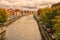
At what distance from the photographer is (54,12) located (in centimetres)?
1034

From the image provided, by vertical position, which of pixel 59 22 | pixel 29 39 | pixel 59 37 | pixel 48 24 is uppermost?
pixel 59 22

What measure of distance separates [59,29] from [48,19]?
5.84m

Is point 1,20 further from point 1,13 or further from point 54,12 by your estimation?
point 54,12

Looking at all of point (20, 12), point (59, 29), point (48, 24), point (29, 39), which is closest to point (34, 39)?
point (29, 39)

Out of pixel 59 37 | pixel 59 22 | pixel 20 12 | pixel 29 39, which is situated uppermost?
pixel 59 22

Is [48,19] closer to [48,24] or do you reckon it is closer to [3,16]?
[48,24]

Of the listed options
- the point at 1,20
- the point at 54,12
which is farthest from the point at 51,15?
the point at 1,20

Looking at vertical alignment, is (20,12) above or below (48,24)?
below

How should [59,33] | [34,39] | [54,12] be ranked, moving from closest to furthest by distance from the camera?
[59,33] → [54,12] → [34,39]

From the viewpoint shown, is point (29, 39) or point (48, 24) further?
point (29, 39)

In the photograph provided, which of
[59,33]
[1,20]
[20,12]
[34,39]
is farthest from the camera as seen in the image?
[20,12]

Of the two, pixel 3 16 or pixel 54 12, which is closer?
pixel 54 12

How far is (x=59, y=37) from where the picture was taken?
16.0 ft

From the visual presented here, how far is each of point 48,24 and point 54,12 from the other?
649 mm
